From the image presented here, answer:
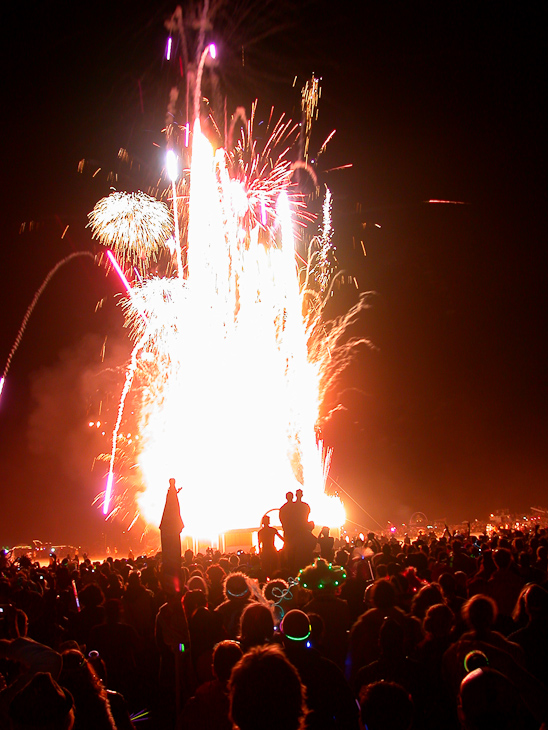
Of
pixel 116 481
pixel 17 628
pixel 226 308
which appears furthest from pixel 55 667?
pixel 116 481

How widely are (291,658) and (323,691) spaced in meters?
0.29

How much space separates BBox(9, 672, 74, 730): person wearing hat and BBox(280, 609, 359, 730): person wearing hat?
1290mm

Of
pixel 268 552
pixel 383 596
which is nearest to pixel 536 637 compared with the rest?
pixel 383 596

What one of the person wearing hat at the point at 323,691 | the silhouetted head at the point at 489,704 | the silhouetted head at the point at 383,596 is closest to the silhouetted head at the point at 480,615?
the silhouetted head at the point at 383,596

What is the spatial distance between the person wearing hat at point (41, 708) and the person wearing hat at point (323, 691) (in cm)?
129

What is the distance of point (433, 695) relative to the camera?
402 centimetres

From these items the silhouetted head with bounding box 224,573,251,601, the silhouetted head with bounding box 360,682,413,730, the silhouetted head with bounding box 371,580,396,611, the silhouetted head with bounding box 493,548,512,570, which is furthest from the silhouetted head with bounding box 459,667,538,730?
the silhouetted head with bounding box 493,548,512,570

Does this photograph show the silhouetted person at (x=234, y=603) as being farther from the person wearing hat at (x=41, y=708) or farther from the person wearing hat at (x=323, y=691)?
the person wearing hat at (x=41, y=708)

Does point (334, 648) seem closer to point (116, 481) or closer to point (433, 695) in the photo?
point (433, 695)

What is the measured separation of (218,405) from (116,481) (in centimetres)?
3020

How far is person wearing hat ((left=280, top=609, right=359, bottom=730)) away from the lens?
129 inches

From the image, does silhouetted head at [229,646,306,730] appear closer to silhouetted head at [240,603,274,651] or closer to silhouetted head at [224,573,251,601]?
silhouetted head at [240,603,274,651]

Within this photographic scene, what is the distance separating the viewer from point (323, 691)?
3473 mm

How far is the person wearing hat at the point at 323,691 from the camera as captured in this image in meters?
3.27
